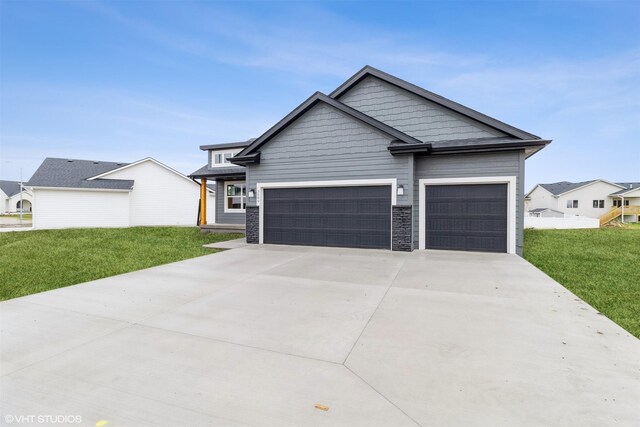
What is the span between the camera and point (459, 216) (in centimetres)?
980

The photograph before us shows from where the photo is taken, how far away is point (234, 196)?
16.8m

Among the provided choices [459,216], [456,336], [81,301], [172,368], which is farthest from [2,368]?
[459,216]

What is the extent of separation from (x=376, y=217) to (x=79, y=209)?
2052 centimetres

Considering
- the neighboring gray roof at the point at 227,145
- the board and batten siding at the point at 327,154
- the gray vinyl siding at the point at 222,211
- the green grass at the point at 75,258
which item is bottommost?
the green grass at the point at 75,258

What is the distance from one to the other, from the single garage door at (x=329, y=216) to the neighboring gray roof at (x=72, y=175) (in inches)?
611

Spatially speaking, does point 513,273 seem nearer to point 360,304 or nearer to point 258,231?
point 360,304

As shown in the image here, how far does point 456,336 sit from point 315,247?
293 inches

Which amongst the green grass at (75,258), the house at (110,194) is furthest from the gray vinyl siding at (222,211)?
the house at (110,194)

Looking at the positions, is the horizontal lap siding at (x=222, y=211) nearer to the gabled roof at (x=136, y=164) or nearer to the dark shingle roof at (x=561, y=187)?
the gabled roof at (x=136, y=164)

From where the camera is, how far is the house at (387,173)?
944 cm

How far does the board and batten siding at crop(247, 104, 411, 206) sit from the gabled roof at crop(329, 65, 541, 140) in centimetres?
211

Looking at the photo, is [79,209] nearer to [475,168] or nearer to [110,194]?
[110,194]

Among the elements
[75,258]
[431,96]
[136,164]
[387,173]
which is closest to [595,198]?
[431,96]

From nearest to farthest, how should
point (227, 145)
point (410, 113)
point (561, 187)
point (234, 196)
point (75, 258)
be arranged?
1. point (75, 258)
2. point (410, 113)
3. point (227, 145)
4. point (234, 196)
5. point (561, 187)
